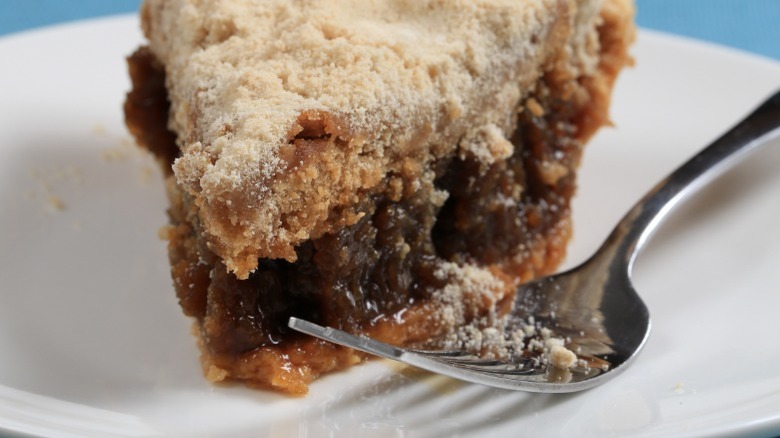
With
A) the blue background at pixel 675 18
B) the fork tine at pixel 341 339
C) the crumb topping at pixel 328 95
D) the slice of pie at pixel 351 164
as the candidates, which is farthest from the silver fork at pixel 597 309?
the blue background at pixel 675 18

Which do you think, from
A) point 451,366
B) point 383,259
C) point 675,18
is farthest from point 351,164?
point 675,18

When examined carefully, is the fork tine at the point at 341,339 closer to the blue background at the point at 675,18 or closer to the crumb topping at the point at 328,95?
the crumb topping at the point at 328,95

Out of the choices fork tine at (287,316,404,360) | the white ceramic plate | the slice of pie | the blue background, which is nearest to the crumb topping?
the slice of pie

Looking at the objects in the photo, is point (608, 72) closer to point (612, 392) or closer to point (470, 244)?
point (470, 244)

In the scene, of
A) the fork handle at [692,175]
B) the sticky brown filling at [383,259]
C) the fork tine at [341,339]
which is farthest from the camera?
the fork handle at [692,175]

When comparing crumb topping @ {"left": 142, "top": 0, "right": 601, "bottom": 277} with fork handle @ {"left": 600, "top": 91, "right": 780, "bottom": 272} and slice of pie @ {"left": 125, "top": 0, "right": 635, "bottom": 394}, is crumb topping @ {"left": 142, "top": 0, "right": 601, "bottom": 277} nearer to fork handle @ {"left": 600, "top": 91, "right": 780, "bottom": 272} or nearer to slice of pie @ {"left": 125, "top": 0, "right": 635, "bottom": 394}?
slice of pie @ {"left": 125, "top": 0, "right": 635, "bottom": 394}

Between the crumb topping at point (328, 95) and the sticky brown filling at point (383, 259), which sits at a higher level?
the crumb topping at point (328, 95)
